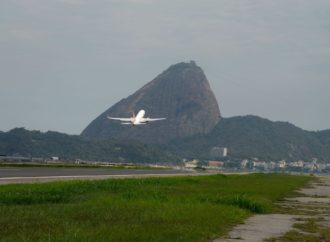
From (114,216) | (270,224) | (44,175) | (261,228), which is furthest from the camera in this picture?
(44,175)

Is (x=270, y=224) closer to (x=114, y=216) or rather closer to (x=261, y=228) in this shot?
(x=261, y=228)

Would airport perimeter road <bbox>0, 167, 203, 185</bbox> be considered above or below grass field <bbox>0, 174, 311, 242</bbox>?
above

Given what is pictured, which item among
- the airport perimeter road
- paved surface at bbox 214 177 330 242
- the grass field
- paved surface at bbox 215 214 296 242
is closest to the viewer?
the grass field

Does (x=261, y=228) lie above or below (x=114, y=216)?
below

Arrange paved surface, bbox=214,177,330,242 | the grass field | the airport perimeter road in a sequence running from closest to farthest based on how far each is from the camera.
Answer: the grass field
paved surface, bbox=214,177,330,242
the airport perimeter road

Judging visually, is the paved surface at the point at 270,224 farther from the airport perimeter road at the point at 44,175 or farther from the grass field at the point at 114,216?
the airport perimeter road at the point at 44,175

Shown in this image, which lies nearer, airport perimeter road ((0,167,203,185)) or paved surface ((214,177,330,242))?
paved surface ((214,177,330,242))

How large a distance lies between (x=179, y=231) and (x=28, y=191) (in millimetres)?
13837

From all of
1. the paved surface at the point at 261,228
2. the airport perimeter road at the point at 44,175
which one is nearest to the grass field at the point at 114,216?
the paved surface at the point at 261,228

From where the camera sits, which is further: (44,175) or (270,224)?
(44,175)

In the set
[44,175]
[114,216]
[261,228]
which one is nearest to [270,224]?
[261,228]

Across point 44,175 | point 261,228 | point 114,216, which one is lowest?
point 261,228

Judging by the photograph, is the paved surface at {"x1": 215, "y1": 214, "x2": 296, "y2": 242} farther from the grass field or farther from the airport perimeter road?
the airport perimeter road

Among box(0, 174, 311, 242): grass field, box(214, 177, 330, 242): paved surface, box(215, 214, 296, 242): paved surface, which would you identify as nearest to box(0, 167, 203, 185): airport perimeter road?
box(0, 174, 311, 242): grass field
